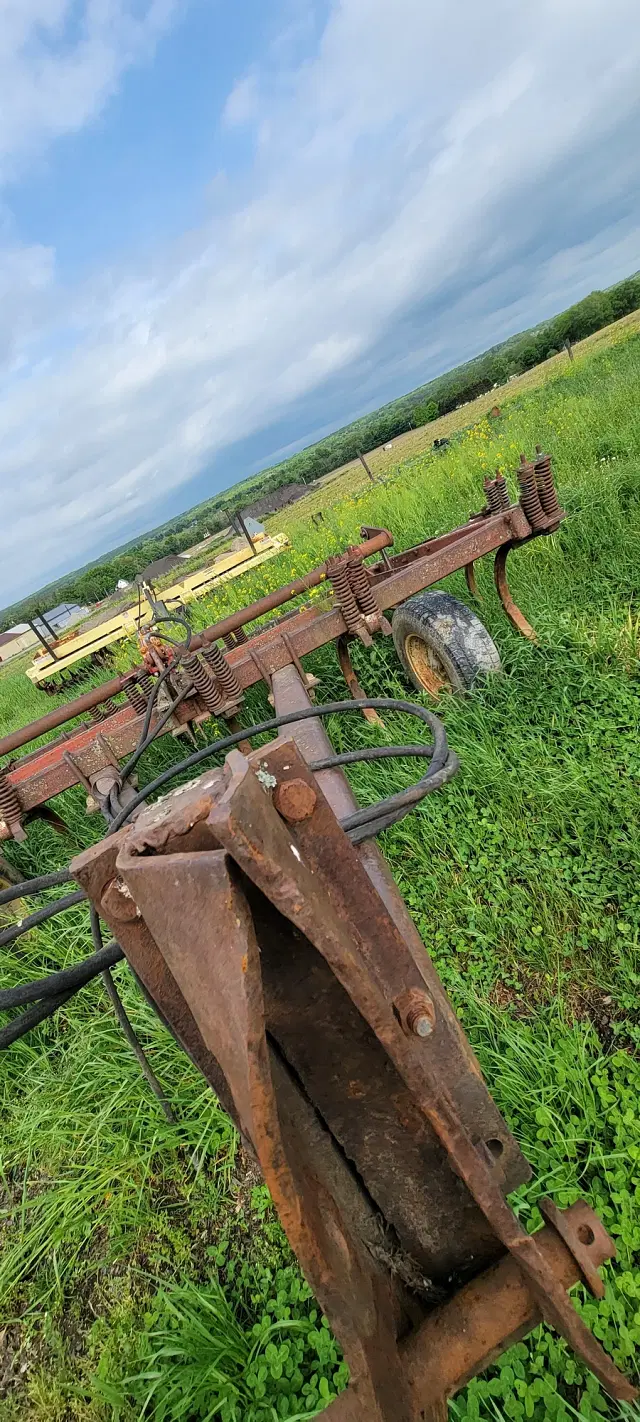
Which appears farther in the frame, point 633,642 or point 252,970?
point 633,642

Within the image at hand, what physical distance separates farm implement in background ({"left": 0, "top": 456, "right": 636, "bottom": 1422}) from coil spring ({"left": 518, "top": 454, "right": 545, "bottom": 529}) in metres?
2.91

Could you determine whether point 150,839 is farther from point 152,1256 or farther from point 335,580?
point 335,580

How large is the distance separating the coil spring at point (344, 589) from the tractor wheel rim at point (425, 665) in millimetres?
691

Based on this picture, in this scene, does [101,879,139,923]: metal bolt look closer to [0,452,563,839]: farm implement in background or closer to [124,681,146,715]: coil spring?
[0,452,563,839]: farm implement in background

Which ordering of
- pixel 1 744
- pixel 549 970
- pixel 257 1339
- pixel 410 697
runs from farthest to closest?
pixel 410 697
pixel 1 744
pixel 549 970
pixel 257 1339

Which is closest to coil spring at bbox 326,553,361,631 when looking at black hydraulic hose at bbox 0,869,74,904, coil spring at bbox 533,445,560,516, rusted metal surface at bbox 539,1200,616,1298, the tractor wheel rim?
the tractor wheel rim

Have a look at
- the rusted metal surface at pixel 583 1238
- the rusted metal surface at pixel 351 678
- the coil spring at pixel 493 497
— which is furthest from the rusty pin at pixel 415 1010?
the coil spring at pixel 493 497

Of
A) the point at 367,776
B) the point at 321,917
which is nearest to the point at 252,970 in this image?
the point at 321,917

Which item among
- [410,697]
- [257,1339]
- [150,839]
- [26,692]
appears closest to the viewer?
[150,839]

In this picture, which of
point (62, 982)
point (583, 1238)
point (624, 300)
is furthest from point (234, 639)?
point (624, 300)

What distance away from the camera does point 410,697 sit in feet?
15.1

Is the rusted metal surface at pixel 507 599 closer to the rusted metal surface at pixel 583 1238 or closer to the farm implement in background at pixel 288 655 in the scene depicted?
the farm implement in background at pixel 288 655

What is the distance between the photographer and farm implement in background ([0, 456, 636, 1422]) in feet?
2.50

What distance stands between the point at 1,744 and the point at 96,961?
3.25 m
